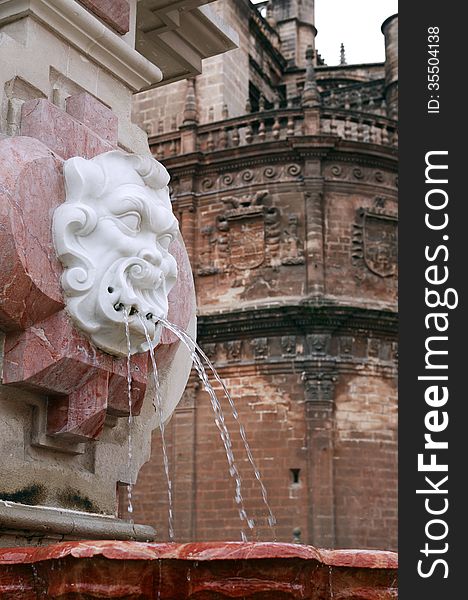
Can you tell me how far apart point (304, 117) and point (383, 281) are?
3.74m

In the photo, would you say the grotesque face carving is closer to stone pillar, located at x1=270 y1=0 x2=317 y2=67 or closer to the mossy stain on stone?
the mossy stain on stone

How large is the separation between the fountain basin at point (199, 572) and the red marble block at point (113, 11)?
2662mm

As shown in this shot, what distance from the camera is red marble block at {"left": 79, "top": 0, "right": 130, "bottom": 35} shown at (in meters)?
4.65

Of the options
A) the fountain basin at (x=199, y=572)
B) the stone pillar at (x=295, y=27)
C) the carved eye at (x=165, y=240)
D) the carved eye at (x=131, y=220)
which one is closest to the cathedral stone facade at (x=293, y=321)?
the stone pillar at (x=295, y=27)

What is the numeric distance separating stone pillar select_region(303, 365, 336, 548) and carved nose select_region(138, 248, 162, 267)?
1493 centimetres

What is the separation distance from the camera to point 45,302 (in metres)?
3.78

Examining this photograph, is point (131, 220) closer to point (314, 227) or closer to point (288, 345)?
point (288, 345)

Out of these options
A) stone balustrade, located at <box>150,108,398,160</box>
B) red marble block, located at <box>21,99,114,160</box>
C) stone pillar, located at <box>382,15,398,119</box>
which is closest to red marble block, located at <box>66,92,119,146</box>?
red marble block, located at <box>21,99,114,160</box>

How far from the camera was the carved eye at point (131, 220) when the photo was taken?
157 inches

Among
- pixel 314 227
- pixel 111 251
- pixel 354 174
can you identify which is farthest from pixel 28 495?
pixel 354 174

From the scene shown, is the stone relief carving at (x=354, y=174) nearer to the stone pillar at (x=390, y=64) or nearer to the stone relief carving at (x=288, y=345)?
the stone relief carving at (x=288, y=345)

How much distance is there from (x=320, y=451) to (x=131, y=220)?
1544 cm

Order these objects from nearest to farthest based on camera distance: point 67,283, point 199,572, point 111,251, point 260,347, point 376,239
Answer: point 199,572 < point 67,283 < point 111,251 < point 260,347 < point 376,239

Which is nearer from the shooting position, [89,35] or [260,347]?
[89,35]
